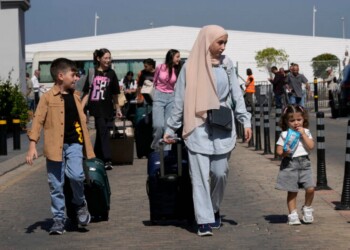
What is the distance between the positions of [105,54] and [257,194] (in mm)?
4086

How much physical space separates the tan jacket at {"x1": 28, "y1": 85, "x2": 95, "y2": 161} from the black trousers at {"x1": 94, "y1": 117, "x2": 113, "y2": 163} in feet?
20.8

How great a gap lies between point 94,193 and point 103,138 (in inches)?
238

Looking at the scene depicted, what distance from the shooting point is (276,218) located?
11438 mm

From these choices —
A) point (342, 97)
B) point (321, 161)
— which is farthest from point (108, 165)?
point (342, 97)

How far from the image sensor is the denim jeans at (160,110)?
1795 centimetres

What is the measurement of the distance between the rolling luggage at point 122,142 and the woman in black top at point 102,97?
114 centimetres

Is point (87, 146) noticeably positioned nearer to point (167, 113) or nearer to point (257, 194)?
point (257, 194)

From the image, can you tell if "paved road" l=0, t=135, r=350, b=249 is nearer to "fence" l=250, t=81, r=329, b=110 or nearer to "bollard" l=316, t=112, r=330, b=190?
"bollard" l=316, t=112, r=330, b=190

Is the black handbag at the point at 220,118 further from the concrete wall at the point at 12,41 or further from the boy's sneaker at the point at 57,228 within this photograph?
the concrete wall at the point at 12,41

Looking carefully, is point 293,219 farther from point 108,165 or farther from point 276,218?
point 108,165

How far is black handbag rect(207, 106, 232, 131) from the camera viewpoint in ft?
33.5

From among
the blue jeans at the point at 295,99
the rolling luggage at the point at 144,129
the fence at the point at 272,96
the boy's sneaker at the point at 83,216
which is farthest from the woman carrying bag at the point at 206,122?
the fence at the point at 272,96

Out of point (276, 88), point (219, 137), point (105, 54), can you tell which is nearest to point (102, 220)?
point (219, 137)

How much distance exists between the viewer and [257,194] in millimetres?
13836
